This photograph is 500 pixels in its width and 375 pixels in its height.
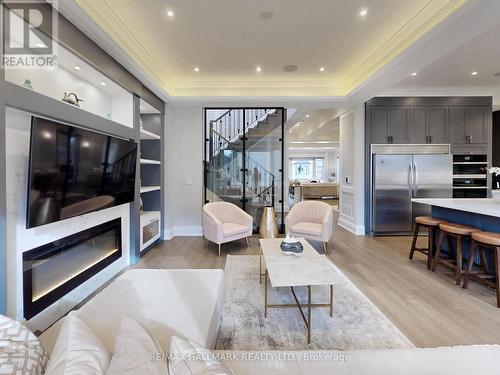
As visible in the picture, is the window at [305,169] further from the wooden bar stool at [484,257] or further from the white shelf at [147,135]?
the wooden bar stool at [484,257]

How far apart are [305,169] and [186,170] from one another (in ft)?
37.8

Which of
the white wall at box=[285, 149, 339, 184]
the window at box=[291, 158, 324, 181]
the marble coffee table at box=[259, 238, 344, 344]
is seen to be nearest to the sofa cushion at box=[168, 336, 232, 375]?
the marble coffee table at box=[259, 238, 344, 344]

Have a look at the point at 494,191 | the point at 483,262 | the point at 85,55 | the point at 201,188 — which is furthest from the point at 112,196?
the point at 494,191

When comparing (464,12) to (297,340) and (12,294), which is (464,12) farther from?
(12,294)

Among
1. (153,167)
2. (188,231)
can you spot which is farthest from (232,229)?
(153,167)

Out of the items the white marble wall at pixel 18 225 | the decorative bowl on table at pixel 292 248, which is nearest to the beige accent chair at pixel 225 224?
the decorative bowl on table at pixel 292 248

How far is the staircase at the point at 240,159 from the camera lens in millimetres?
5430

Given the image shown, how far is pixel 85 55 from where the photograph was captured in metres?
2.49

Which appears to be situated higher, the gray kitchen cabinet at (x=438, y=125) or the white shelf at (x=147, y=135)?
the gray kitchen cabinet at (x=438, y=125)

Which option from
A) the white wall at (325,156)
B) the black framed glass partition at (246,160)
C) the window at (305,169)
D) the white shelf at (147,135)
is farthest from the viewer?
the window at (305,169)

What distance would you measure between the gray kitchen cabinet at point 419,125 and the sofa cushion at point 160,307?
17.1 feet

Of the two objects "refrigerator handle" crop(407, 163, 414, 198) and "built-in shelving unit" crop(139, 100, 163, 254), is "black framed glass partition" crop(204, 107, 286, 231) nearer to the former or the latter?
"built-in shelving unit" crop(139, 100, 163, 254)

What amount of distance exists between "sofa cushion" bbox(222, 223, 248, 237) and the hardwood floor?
0.33m

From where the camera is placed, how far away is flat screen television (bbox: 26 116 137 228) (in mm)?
1878
